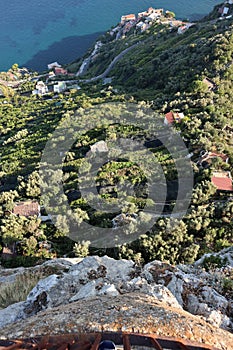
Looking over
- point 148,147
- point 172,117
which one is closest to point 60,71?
point 172,117

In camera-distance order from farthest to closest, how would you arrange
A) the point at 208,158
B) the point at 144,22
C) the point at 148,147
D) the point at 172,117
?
the point at 144,22, the point at 172,117, the point at 148,147, the point at 208,158

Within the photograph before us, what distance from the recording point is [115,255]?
17.4 m

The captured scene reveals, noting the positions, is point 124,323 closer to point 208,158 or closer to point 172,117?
point 208,158

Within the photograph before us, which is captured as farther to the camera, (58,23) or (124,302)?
(58,23)

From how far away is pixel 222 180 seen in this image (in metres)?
21.4

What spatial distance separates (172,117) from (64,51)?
217ft

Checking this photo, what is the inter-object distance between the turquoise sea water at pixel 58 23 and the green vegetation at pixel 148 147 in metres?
30.4

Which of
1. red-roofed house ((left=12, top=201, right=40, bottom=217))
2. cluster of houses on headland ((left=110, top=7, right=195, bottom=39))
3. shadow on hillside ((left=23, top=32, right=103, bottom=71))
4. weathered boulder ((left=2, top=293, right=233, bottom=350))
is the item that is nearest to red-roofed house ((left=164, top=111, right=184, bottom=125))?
red-roofed house ((left=12, top=201, right=40, bottom=217))

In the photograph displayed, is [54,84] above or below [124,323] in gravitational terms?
above

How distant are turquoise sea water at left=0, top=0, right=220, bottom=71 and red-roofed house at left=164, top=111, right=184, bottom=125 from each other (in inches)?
2396

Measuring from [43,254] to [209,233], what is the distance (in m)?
9.70

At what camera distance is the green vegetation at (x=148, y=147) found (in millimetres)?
17859

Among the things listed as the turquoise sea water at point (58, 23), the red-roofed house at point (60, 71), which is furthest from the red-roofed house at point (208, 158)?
the turquoise sea water at point (58, 23)

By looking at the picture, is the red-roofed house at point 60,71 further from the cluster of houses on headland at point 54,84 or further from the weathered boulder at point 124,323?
the weathered boulder at point 124,323
